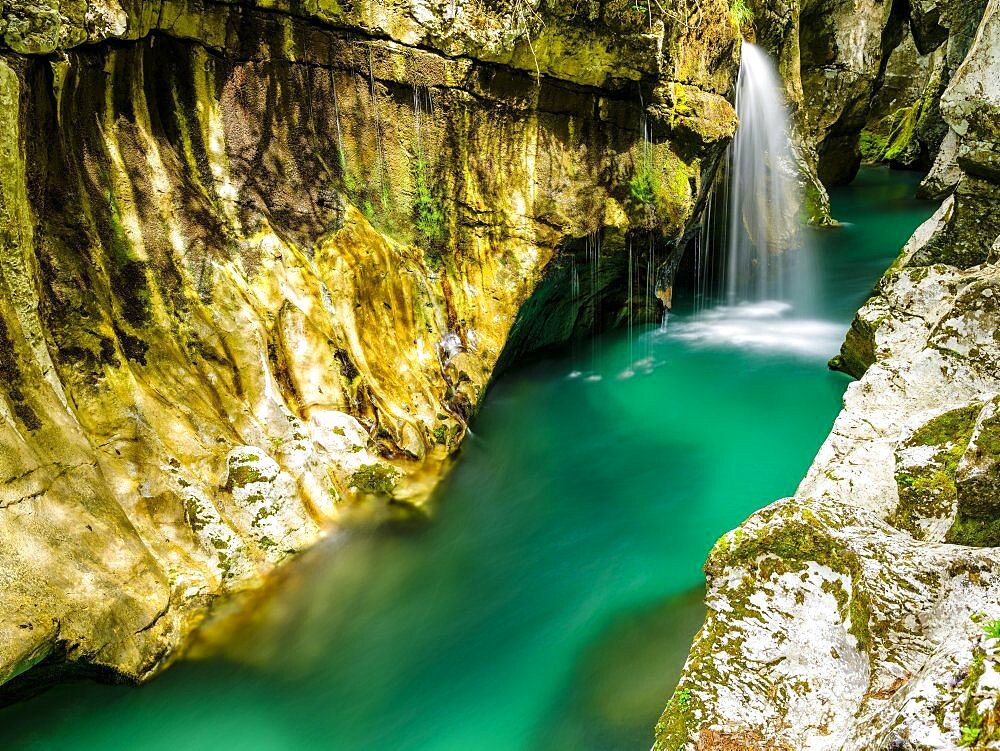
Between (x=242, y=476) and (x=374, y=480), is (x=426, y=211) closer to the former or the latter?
(x=374, y=480)

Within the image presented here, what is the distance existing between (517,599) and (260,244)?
4334 mm

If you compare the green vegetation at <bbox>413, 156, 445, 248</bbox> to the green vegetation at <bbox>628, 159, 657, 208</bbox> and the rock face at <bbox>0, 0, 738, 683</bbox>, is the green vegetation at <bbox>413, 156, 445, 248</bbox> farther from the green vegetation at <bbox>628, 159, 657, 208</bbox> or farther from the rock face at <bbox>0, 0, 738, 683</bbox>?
the green vegetation at <bbox>628, 159, 657, 208</bbox>

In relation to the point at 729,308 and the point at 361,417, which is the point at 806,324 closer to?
the point at 729,308

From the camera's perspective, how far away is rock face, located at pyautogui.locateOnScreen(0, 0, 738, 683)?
16.5ft

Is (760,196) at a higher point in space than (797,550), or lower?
higher

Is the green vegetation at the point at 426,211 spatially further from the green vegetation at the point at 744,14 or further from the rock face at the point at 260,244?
the green vegetation at the point at 744,14

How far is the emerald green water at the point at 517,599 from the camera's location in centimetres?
496

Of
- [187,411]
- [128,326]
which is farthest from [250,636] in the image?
[128,326]

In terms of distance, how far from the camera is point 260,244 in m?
6.92

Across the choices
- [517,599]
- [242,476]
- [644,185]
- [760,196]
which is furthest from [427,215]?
[760,196]

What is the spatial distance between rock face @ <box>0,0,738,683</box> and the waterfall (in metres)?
4.03

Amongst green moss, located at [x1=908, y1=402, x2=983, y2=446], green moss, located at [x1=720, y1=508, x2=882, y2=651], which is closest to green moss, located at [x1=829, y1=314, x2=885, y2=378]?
green moss, located at [x1=908, y1=402, x2=983, y2=446]

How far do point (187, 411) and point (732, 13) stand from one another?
9.96m

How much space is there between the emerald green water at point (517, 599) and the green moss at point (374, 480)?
1.31ft
